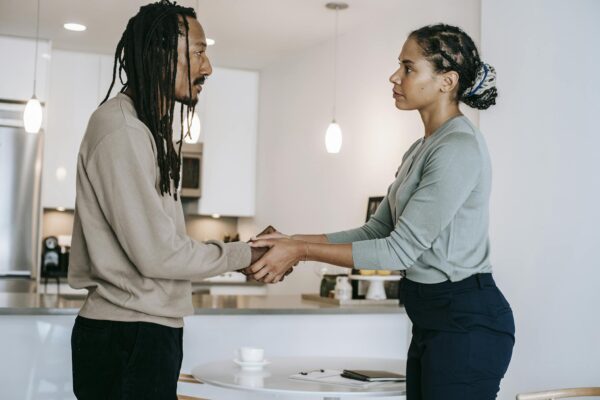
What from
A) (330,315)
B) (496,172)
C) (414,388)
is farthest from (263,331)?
(414,388)

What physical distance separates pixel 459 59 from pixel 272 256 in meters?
0.70

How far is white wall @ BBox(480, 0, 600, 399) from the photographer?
9.93 ft

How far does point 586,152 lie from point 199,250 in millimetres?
1925

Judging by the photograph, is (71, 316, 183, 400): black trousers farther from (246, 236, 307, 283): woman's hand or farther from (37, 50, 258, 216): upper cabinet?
(37, 50, 258, 216): upper cabinet

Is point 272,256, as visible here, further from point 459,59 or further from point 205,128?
point 205,128

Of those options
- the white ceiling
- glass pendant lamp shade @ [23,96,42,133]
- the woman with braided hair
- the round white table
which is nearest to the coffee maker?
the white ceiling

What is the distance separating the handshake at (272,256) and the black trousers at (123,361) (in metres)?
0.51

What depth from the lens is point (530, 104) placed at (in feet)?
10.9

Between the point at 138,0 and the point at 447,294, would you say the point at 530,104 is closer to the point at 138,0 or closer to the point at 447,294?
the point at 447,294

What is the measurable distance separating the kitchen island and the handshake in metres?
1.42

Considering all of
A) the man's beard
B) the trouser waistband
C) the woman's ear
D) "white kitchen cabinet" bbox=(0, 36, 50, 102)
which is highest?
"white kitchen cabinet" bbox=(0, 36, 50, 102)

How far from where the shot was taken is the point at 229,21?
Answer: 5.03 metres

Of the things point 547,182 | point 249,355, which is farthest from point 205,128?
point 249,355

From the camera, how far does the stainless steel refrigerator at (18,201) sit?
536 cm
